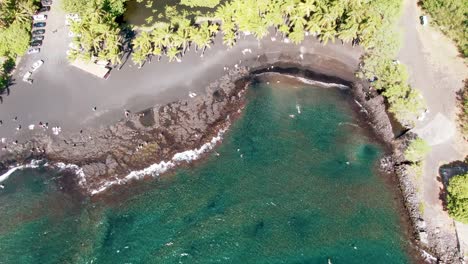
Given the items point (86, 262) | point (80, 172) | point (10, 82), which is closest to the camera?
point (86, 262)

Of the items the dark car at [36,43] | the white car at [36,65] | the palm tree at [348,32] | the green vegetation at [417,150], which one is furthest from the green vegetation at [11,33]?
the green vegetation at [417,150]

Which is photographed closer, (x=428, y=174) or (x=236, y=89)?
(x=428, y=174)

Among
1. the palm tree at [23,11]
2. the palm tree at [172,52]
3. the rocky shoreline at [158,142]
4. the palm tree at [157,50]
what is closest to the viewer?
the rocky shoreline at [158,142]

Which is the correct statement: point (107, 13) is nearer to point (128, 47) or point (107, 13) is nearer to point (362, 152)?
point (128, 47)

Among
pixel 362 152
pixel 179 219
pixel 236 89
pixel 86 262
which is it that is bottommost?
pixel 86 262

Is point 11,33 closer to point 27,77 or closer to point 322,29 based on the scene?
point 27,77

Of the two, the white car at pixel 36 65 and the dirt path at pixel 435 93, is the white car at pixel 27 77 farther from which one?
the dirt path at pixel 435 93

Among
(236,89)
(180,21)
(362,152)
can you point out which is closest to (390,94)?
(362,152)
